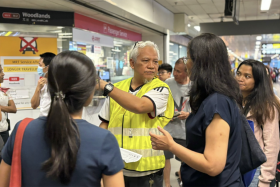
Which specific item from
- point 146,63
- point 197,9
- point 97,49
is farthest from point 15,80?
point 197,9

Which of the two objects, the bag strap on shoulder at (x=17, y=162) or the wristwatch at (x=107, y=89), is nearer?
the bag strap on shoulder at (x=17, y=162)

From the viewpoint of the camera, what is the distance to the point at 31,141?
93cm

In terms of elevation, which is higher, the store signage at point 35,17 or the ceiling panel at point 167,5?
the ceiling panel at point 167,5

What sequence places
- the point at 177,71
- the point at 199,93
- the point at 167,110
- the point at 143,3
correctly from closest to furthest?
the point at 199,93 < the point at 167,110 < the point at 177,71 < the point at 143,3

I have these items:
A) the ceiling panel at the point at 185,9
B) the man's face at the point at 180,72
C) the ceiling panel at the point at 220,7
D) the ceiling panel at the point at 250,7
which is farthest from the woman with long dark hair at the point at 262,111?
the ceiling panel at the point at 185,9

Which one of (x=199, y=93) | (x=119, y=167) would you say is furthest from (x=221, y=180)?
(x=119, y=167)

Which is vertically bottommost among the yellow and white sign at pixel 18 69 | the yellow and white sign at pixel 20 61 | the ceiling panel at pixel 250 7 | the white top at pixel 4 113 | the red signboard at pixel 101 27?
the white top at pixel 4 113

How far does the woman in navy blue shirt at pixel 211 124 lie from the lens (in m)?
1.13

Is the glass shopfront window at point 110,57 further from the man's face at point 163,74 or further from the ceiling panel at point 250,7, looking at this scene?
the ceiling panel at point 250,7

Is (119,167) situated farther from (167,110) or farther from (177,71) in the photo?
(177,71)

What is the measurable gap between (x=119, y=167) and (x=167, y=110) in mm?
921

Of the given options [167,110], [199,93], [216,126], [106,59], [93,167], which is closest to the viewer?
[93,167]

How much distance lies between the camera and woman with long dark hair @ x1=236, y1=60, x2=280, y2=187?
6.12ft

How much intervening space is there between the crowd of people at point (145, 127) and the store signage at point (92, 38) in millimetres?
4537
